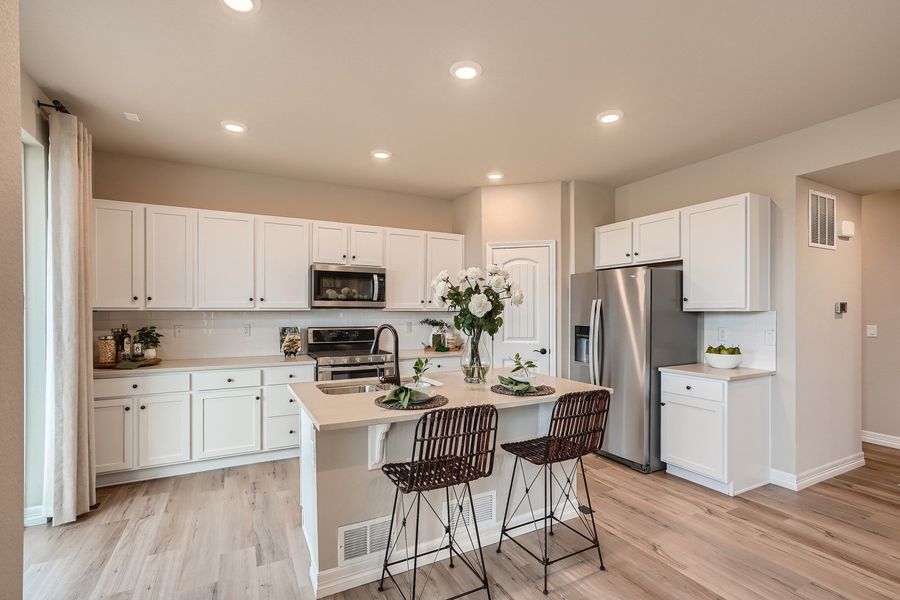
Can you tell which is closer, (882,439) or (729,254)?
(729,254)

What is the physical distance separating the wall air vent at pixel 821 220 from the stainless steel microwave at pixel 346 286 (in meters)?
3.75

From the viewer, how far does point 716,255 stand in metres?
3.60

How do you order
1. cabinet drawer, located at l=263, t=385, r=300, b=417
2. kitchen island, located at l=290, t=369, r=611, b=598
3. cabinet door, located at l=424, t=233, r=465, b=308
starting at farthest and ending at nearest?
cabinet door, located at l=424, t=233, r=465, b=308, cabinet drawer, located at l=263, t=385, r=300, b=417, kitchen island, located at l=290, t=369, r=611, b=598

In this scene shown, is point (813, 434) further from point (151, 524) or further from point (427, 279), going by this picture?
point (151, 524)

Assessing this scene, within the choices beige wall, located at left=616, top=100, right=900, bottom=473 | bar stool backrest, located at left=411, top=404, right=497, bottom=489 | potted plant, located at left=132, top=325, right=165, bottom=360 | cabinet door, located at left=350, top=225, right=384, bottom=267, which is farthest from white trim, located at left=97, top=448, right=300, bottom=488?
beige wall, located at left=616, top=100, right=900, bottom=473

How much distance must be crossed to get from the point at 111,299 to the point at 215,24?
2.60 metres

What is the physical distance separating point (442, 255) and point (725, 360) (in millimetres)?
2920

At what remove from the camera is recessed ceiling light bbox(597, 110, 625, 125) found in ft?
10.1

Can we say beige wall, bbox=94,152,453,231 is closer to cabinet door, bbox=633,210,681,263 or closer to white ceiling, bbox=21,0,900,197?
white ceiling, bbox=21,0,900,197

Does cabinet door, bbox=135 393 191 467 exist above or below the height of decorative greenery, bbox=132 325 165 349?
below

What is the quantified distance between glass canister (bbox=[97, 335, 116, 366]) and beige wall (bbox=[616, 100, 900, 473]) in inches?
207

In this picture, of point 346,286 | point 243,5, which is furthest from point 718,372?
point 243,5

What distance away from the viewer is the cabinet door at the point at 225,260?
13.1ft

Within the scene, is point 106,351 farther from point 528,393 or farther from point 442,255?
point 528,393
